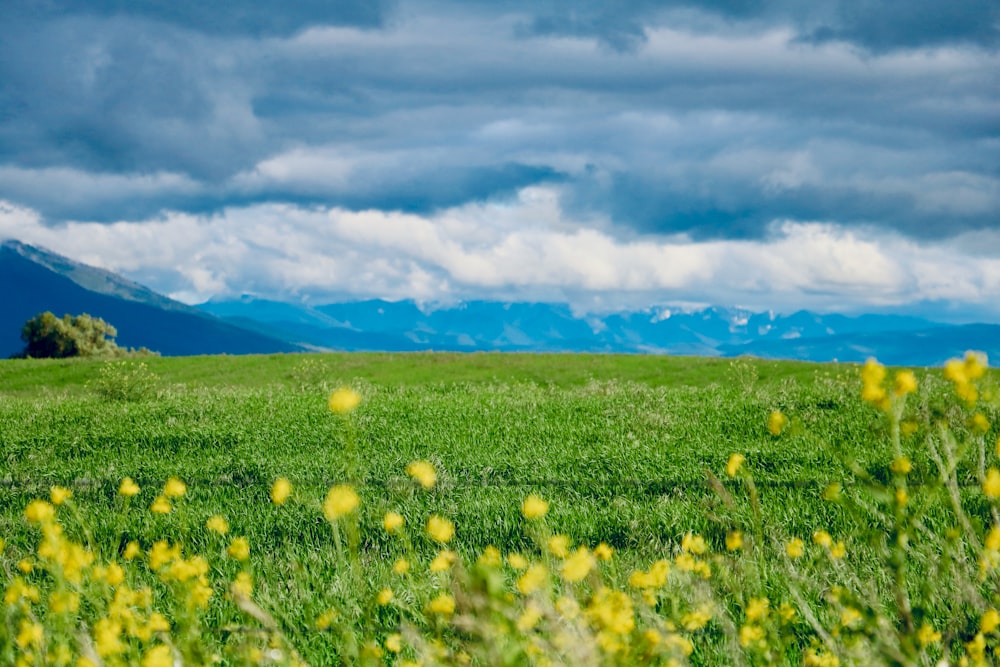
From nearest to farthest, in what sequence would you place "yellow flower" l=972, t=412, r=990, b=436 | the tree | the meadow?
1. "yellow flower" l=972, t=412, r=990, b=436
2. the meadow
3. the tree

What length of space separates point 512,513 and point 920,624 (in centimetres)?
431

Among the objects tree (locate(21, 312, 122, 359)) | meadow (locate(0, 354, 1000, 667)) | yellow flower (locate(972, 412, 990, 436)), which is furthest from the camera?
tree (locate(21, 312, 122, 359))

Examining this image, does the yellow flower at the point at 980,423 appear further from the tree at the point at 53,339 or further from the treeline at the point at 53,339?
the tree at the point at 53,339

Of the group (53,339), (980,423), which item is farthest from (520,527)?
(53,339)

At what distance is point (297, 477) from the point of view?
35.0 feet

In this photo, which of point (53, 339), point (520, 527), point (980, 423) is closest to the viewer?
point (980, 423)

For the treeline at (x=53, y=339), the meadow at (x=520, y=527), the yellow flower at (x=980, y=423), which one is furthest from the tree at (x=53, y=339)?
the yellow flower at (x=980, y=423)

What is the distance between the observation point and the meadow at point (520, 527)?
3.54 m

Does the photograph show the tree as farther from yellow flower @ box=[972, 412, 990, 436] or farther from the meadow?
yellow flower @ box=[972, 412, 990, 436]

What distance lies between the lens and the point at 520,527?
26.9 feet

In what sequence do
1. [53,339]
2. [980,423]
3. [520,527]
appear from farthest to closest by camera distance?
[53,339], [520,527], [980,423]

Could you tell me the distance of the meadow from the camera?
11.6 ft

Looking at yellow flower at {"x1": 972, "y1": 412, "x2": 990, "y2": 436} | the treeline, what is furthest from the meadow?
the treeline

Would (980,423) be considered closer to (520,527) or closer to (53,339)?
(520,527)
